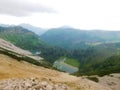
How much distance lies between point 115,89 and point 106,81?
1182 centimetres

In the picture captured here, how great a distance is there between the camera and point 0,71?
91.9 metres

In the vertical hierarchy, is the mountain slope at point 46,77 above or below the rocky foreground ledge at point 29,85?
below

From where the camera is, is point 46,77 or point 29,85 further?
point 46,77

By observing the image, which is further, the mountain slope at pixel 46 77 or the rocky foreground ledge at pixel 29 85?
the mountain slope at pixel 46 77

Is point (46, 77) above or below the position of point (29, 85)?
below

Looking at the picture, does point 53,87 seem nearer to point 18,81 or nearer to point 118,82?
point 18,81

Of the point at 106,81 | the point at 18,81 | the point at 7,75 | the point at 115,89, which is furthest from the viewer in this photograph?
the point at 106,81

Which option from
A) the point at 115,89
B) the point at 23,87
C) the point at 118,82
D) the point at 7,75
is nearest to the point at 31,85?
the point at 23,87

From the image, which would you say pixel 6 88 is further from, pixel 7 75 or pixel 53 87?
pixel 7 75

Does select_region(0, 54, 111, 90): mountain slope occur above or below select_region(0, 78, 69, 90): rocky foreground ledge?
below

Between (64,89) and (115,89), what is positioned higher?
(64,89)

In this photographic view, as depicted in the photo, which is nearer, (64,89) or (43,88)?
(43,88)

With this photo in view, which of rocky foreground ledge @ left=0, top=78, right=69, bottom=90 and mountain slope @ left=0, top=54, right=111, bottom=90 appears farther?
mountain slope @ left=0, top=54, right=111, bottom=90

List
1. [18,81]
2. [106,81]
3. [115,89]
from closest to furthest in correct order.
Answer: [18,81]
[115,89]
[106,81]
